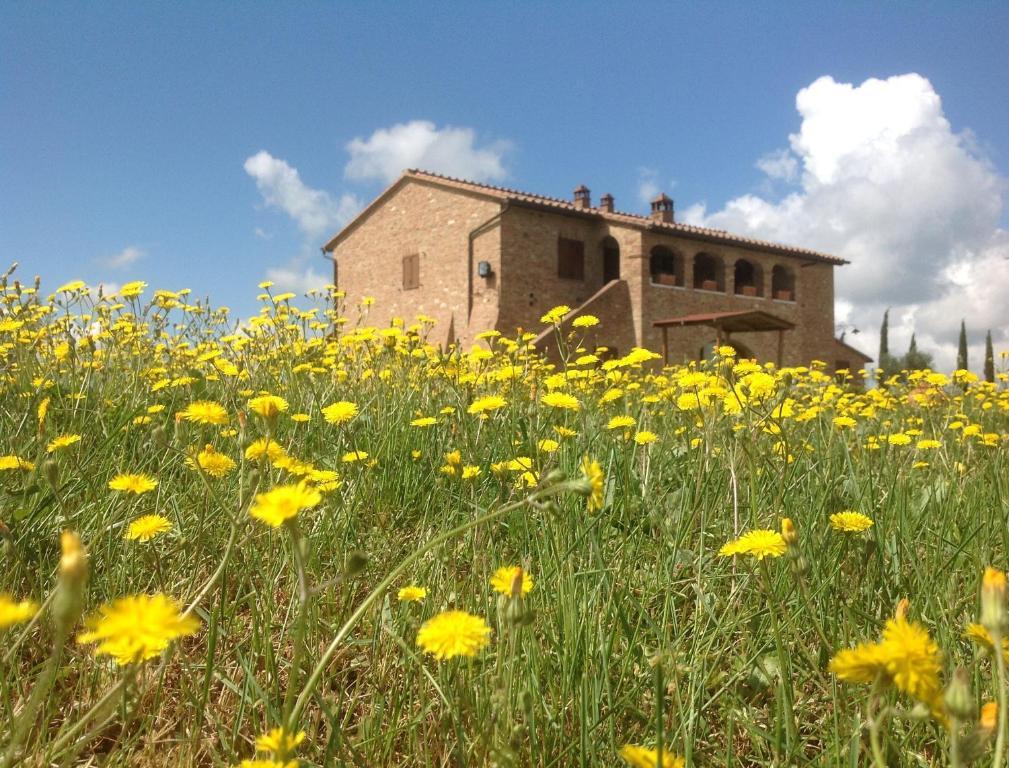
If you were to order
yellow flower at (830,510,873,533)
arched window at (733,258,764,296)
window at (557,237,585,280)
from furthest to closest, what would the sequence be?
arched window at (733,258,764,296) < window at (557,237,585,280) < yellow flower at (830,510,873,533)

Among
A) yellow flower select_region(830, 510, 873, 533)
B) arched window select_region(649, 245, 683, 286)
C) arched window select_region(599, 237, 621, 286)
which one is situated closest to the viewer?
yellow flower select_region(830, 510, 873, 533)

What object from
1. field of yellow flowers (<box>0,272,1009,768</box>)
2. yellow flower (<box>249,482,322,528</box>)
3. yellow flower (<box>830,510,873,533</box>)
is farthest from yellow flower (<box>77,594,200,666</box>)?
yellow flower (<box>830,510,873,533</box>)

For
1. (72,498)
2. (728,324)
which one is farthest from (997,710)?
(728,324)

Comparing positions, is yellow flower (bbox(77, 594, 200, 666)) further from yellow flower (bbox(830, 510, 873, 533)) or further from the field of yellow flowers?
yellow flower (bbox(830, 510, 873, 533))

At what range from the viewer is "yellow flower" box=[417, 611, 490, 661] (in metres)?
0.83

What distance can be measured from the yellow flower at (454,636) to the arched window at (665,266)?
19425mm

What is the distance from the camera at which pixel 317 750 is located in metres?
1.16

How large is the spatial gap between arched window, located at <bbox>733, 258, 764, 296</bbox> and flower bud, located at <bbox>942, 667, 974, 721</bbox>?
74.3ft

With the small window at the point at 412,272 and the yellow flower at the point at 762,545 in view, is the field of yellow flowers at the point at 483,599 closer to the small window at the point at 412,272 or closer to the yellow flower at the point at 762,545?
the yellow flower at the point at 762,545

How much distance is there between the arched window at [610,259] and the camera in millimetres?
20359

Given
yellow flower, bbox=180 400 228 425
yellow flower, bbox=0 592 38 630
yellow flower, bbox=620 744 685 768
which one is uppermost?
yellow flower, bbox=180 400 228 425

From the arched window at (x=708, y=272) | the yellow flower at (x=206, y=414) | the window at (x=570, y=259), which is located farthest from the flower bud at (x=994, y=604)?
the arched window at (x=708, y=272)

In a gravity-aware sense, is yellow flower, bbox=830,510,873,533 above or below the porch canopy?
below

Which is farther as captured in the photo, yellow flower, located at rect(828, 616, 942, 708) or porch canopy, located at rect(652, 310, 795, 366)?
porch canopy, located at rect(652, 310, 795, 366)
